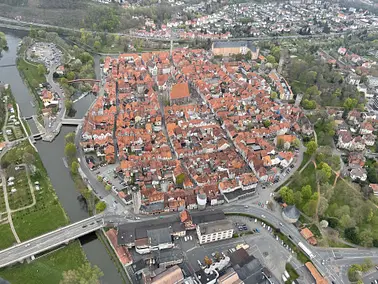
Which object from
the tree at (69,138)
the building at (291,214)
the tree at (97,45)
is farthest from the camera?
the tree at (97,45)

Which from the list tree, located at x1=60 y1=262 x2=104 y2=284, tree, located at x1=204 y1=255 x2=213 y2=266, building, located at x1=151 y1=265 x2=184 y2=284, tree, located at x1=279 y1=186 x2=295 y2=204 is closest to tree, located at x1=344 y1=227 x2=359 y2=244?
tree, located at x1=279 y1=186 x2=295 y2=204

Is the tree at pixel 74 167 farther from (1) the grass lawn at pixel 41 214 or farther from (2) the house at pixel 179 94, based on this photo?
(2) the house at pixel 179 94

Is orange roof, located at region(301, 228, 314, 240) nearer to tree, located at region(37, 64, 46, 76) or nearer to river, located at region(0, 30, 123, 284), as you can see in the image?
river, located at region(0, 30, 123, 284)

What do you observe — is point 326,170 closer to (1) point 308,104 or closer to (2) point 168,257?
(1) point 308,104

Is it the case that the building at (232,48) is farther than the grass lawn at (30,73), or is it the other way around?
the building at (232,48)

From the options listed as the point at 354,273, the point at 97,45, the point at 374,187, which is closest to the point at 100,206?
the point at 354,273

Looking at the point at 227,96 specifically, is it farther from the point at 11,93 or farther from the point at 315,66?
the point at 11,93

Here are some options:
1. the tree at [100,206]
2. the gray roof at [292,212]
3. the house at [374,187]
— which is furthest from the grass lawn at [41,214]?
the house at [374,187]
